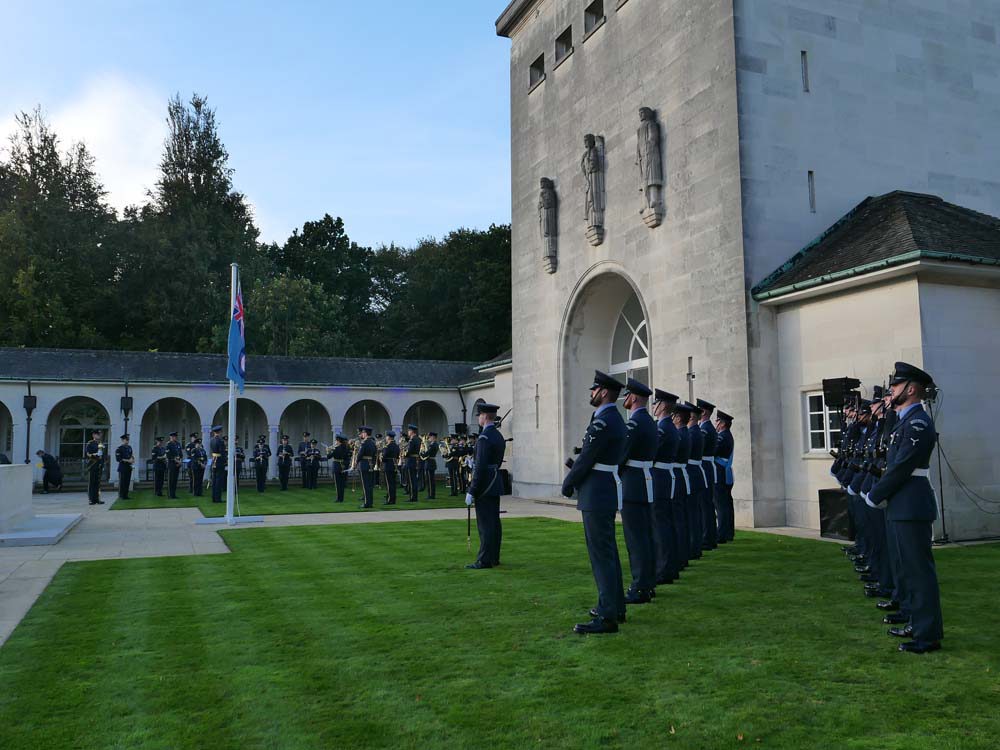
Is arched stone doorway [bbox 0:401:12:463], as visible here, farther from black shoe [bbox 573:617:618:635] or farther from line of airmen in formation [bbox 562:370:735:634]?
black shoe [bbox 573:617:618:635]

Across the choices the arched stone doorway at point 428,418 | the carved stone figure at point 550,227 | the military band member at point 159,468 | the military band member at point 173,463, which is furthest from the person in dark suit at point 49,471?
the carved stone figure at point 550,227

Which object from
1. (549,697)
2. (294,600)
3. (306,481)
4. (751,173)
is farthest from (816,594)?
(306,481)

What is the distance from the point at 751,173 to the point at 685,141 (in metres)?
2.09

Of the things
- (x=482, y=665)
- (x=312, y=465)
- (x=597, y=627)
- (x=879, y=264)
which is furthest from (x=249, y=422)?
(x=482, y=665)

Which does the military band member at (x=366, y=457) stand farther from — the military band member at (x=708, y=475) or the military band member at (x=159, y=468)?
the military band member at (x=708, y=475)

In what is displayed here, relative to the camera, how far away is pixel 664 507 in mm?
8742

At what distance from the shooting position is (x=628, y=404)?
26.6ft

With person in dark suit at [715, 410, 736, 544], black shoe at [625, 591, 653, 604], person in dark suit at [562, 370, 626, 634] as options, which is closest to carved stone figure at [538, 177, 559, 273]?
person in dark suit at [715, 410, 736, 544]

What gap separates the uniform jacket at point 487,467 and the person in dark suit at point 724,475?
3501mm

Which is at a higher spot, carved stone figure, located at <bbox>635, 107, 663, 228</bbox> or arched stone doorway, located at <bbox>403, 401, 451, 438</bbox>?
carved stone figure, located at <bbox>635, 107, 663, 228</bbox>

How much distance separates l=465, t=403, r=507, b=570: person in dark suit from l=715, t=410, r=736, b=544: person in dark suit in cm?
354

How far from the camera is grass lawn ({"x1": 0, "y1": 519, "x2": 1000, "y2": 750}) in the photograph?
14.3 feet

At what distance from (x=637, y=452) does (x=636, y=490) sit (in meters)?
0.36

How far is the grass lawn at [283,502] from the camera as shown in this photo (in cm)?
1967
